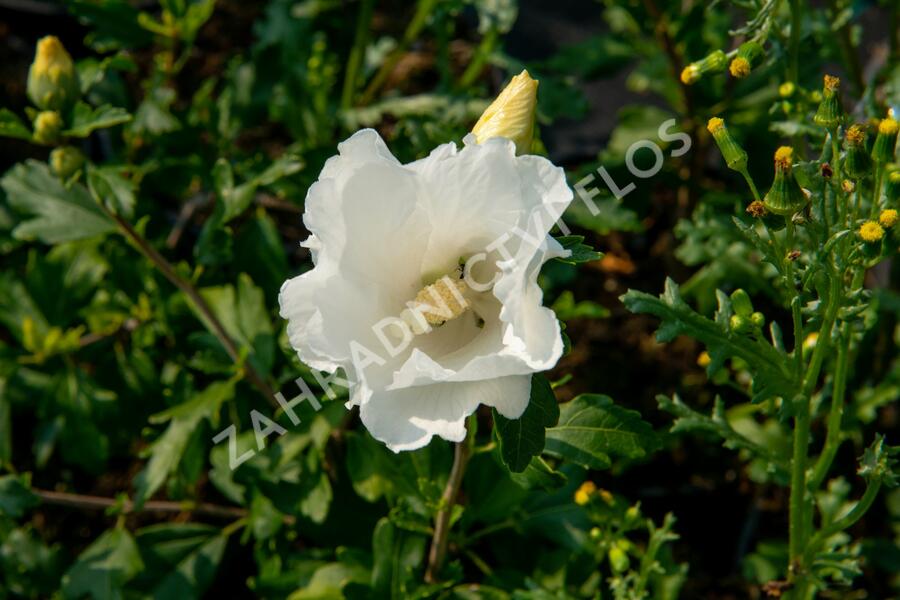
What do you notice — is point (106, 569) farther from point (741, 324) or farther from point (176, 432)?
point (741, 324)

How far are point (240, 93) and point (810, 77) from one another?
1.53m

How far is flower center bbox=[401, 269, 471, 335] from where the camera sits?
1.50 metres

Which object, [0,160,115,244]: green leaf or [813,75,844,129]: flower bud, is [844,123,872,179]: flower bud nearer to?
[813,75,844,129]: flower bud

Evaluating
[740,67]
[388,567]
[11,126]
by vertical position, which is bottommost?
[388,567]

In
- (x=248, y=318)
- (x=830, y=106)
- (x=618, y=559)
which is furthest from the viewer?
(x=248, y=318)

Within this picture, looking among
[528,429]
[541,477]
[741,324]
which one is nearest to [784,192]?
[741,324]

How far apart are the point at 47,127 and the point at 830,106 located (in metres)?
1.38

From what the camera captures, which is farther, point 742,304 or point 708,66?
point 708,66

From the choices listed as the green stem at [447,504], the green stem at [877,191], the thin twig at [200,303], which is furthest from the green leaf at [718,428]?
the thin twig at [200,303]

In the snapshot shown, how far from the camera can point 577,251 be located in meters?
1.41

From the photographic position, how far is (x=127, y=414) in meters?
2.58

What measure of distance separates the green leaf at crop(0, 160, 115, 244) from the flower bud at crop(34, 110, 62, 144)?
0.75ft

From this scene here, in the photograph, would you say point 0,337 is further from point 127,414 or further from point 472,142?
point 472,142

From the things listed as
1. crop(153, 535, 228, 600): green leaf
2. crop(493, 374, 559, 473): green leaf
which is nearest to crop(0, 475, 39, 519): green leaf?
crop(153, 535, 228, 600): green leaf
